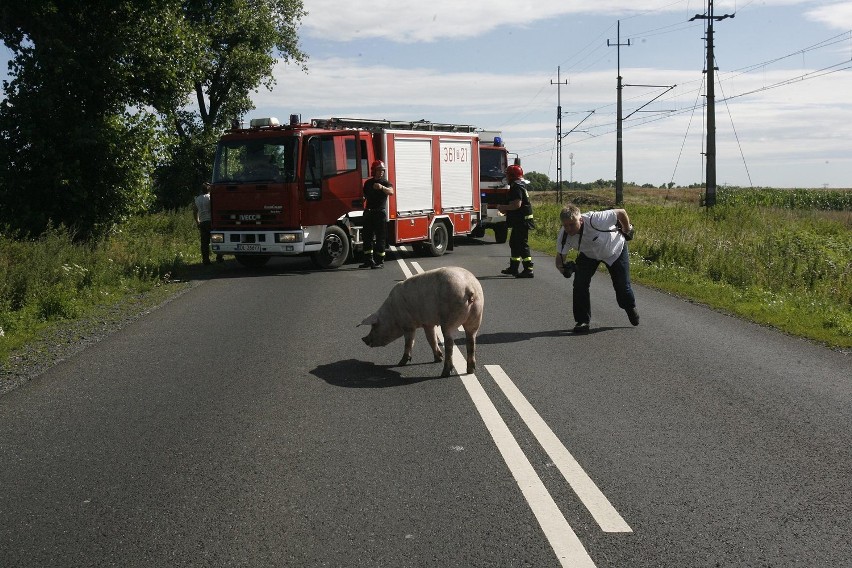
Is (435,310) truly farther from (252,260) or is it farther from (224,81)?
(224,81)

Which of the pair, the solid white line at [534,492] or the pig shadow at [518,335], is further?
the pig shadow at [518,335]

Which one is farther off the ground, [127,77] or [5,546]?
[127,77]

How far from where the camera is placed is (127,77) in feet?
76.5

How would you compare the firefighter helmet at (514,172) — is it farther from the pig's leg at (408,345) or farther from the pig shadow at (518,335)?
the pig's leg at (408,345)

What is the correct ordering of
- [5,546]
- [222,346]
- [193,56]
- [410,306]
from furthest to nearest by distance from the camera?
[193,56], [222,346], [410,306], [5,546]

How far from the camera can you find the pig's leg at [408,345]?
8766 mm

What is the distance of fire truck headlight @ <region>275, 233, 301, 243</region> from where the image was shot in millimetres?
19344

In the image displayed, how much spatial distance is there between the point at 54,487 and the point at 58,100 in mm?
19732


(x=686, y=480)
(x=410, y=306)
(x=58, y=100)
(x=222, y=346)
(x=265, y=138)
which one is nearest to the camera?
(x=686, y=480)

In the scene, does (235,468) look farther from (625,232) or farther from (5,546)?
(625,232)

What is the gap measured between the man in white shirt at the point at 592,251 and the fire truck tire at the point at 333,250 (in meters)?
9.71

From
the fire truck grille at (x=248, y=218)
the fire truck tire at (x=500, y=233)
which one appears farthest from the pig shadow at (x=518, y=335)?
the fire truck tire at (x=500, y=233)

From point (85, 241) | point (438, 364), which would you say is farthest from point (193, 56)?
point (438, 364)

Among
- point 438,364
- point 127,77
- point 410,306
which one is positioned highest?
point 127,77
